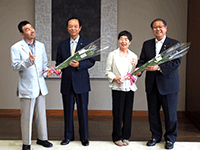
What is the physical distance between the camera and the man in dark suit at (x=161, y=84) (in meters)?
3.05

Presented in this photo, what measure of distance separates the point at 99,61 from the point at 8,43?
185 cm

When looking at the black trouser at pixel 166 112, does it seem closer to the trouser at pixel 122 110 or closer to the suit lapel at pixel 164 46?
the trouser at pixel 122 110

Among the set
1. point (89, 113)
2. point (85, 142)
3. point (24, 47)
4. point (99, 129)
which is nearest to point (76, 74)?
point (24, 47)

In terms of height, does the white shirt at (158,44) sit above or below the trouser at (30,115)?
above

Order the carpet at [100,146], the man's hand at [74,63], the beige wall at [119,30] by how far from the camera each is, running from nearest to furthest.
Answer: the man's hand at [74,63] → the carpet at [100,146] → the beige wall at [119,30]

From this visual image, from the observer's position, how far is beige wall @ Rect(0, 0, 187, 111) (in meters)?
4.70

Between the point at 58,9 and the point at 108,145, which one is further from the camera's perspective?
the point at 58,9

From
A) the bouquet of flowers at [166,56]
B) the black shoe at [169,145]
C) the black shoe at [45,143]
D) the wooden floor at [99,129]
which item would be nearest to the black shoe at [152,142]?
the black shoe at [169,145]

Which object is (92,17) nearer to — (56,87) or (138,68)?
(56,87)

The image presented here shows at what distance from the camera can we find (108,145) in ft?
10.8

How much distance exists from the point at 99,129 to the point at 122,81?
1.25 m

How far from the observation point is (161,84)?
3135mm

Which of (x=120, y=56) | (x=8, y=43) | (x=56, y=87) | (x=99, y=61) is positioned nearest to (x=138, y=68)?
(x=120, y=56)

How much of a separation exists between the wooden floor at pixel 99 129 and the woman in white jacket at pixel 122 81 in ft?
1.47
